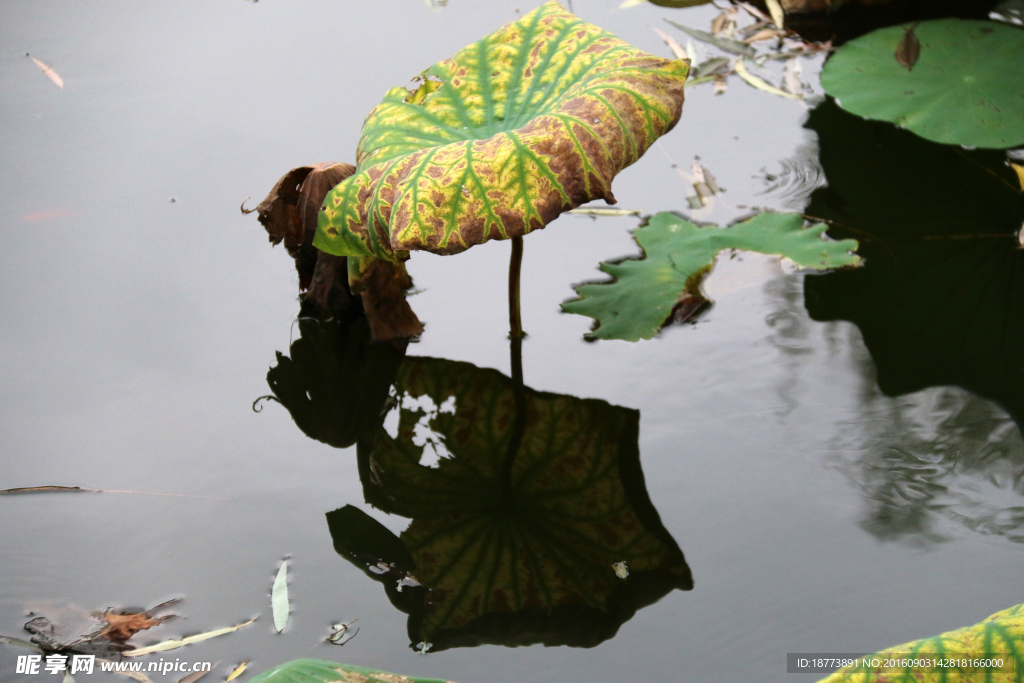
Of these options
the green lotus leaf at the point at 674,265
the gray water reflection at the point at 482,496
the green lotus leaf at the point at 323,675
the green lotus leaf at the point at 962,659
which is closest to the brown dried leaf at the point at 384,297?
the gray water reflection at the point at 482,496

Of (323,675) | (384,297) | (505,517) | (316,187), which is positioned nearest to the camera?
(323,675)

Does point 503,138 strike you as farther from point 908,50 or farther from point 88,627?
point 908,50

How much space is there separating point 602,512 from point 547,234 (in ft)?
2.38

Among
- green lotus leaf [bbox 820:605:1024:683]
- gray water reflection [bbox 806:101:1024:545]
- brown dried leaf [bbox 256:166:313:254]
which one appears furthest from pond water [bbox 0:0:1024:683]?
green lotus leaf [bbox 820:605:1024:683]

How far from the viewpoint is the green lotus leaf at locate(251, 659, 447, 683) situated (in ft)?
2.73

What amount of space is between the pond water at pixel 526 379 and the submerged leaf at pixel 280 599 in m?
0.01

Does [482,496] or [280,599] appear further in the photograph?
[482,496]

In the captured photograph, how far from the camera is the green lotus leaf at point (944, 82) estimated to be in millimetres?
1747

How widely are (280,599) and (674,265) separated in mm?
937

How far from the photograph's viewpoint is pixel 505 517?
1.22 m

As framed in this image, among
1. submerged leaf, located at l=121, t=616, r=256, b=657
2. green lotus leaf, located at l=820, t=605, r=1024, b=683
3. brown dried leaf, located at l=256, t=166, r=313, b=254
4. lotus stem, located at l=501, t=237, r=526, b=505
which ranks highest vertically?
brown dried leaf, located at l=256, t=166, r=313, b=254

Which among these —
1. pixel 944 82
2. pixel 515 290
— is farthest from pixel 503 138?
pixel 944 82

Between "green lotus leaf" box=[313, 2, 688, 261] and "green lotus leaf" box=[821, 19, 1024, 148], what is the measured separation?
2.65ft

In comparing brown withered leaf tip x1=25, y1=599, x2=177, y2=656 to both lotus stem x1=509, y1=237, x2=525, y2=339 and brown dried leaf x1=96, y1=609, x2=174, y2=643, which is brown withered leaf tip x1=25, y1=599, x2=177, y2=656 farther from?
lotus stem x1=509, y1=237, x2=525, y2=339
